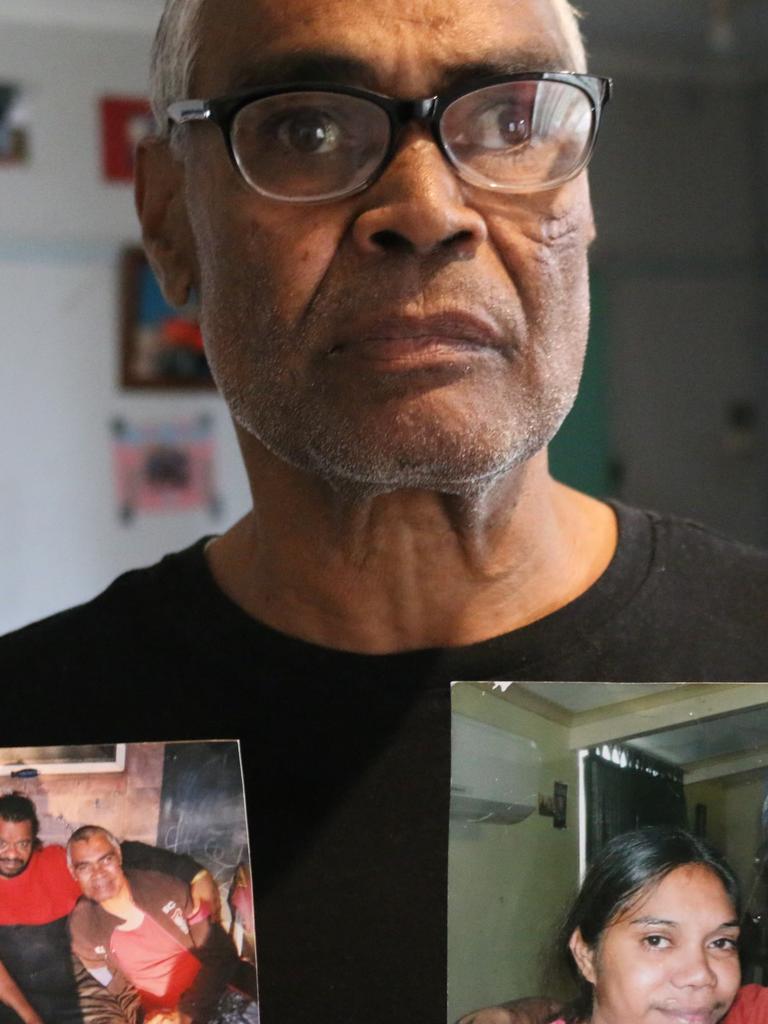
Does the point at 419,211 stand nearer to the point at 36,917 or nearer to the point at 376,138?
the point at 376,138

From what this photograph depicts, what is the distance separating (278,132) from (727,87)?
3.67 metres

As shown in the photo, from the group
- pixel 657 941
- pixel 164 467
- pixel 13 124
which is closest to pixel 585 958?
pixel 657 941

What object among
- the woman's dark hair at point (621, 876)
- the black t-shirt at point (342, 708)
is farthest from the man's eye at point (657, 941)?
the black t-shirt at point (342, 708)

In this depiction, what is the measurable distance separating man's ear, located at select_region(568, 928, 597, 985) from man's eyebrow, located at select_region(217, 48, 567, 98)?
516 millimetres

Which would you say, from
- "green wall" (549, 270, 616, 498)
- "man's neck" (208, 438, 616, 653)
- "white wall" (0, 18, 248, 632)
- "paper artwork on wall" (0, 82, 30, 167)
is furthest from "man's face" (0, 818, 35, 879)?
"green wall" (549, 270, 616, 498)

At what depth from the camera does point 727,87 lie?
13.4 ft

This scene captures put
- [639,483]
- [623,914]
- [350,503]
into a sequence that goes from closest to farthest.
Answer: [623,914] → [350,503] → [639,483]

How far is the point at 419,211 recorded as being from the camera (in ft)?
2.46

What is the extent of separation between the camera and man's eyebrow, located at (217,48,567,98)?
779 millimetres

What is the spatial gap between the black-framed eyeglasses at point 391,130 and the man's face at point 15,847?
16.4 inches

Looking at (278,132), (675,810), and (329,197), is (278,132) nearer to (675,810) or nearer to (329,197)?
(329,197)

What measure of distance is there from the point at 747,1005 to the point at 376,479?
1.22 ft

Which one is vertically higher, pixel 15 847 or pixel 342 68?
pixel 342 68

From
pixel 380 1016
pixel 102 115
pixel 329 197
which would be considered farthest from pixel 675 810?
pixel 102 115
